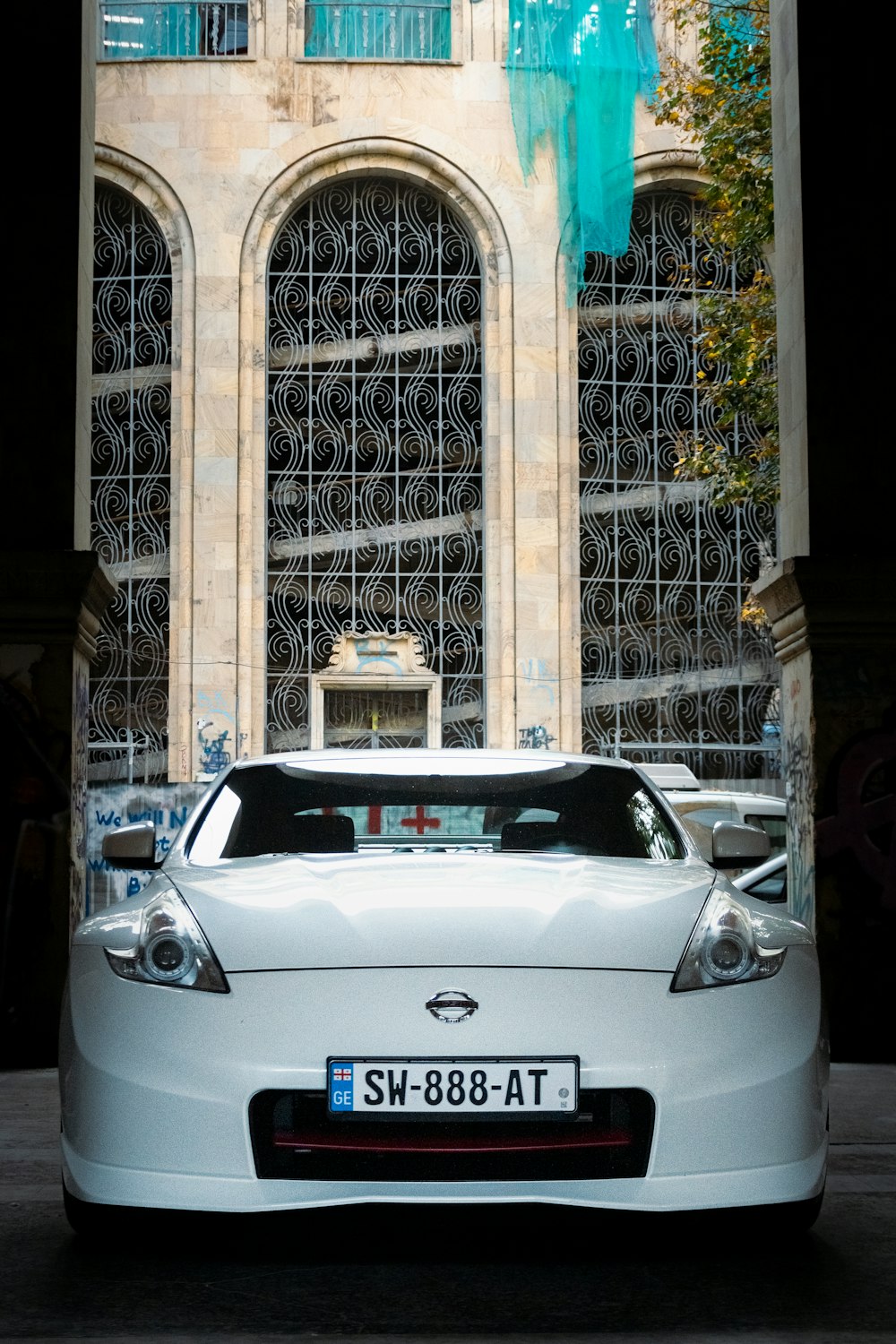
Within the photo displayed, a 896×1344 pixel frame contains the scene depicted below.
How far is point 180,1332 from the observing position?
327 cm

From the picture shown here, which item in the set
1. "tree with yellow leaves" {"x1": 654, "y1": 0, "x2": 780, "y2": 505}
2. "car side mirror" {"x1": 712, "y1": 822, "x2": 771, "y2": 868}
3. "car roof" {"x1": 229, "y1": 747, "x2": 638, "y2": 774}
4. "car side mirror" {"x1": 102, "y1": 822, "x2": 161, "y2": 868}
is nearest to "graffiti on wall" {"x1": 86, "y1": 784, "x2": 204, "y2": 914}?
"tree with yellow leaves" {"x1": 654, "y1": 0, "x2": 780, "y2": 505}

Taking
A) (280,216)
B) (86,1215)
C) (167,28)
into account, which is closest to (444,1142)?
(86,1215)

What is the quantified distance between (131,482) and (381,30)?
7.52m

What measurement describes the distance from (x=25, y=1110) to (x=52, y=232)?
14.4 ft

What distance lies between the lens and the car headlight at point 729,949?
3756 millimetres

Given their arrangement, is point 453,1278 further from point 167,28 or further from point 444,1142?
point 167,28

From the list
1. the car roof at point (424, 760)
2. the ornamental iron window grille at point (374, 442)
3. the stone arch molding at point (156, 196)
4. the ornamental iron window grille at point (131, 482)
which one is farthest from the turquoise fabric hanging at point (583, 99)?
the car roof at point (424, 760)

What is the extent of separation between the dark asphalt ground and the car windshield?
105 centimetres

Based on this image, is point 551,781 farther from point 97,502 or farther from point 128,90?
point 128,90

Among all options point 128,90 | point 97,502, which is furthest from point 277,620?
point 128,90

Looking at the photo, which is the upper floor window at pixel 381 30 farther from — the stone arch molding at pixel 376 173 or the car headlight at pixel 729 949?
the car headlight at pixel 729 949

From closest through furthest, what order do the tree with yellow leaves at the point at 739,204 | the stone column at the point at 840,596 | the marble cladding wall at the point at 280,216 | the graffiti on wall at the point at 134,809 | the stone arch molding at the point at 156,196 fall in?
the stone column at the point at 840,596, the tree with yellow leaves at the point at 739,204, the graffiti on wall at the point at 134,809, the marble cladding wall at the point at 280,216, the stone arch molding at the point at 156,196

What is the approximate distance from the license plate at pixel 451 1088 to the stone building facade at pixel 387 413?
63.7 feet

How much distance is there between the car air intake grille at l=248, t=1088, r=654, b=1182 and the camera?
3541 millimetres
